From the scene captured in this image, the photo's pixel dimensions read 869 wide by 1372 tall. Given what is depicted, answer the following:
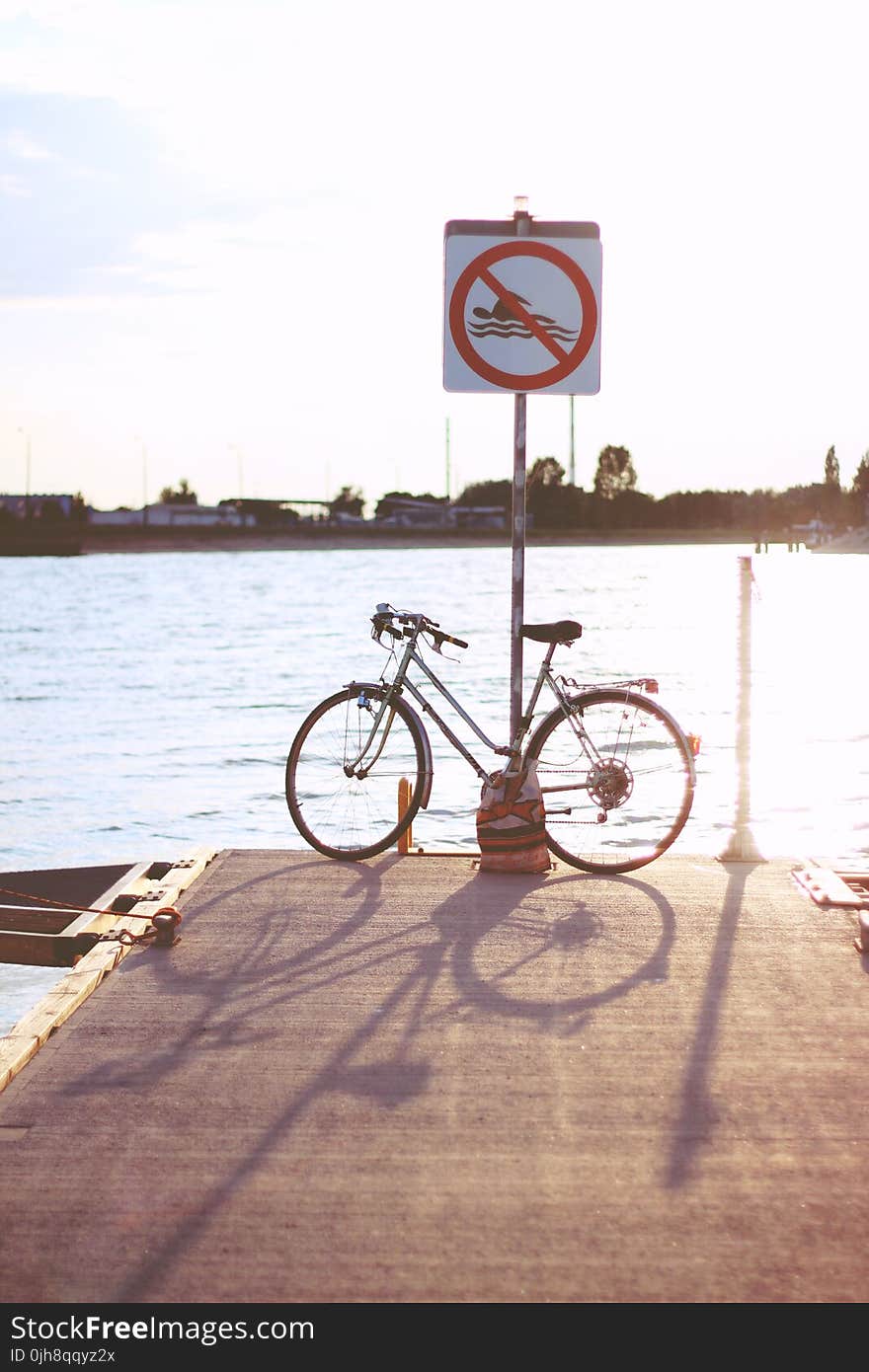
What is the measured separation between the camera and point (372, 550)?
173 meters

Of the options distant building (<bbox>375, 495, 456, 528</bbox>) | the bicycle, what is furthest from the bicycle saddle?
distant building (<bbox>375, 495, 456, 528</bbox>)

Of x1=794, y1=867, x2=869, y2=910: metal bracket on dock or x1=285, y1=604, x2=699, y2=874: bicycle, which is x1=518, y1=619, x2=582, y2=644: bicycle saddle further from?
x1=794, y1=867, x2=869, y2=910: metal bracket on dock

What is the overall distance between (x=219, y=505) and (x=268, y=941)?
568ft

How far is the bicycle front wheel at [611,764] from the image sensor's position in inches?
257

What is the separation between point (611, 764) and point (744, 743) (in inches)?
40.2

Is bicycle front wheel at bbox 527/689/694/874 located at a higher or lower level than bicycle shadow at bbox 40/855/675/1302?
higher

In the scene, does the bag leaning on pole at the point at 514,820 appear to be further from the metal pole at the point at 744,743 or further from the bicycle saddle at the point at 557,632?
the metal pole at the point at 744,743

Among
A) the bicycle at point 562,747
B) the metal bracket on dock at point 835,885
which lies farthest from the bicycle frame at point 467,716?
the metal bracket on dock at point 835,885

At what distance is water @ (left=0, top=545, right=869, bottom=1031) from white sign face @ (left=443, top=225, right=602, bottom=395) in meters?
1.26

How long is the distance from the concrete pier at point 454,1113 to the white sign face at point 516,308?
2.41 meters

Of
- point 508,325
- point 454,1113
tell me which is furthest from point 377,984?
point 508,325

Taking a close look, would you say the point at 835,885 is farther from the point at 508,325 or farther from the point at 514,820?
the point at 508,325

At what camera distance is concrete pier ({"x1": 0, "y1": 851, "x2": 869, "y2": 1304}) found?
3090mm
